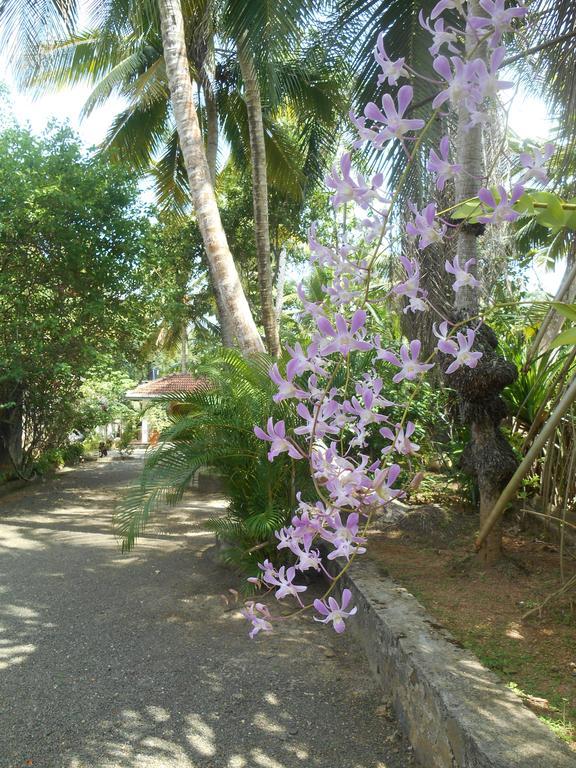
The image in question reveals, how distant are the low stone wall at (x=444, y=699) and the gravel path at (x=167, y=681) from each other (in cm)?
16

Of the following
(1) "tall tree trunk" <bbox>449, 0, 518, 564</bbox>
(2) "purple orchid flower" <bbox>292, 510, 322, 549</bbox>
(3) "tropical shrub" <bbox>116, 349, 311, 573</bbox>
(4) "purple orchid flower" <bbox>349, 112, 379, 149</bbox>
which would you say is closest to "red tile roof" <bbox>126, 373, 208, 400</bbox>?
(3) "tropical shrub" <bbox>116, 349, 311, 573</bbox>

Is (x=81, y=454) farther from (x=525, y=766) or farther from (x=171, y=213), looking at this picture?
(x=525, y=766)

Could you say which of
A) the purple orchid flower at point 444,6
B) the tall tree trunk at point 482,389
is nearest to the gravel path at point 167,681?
the tall tree trunk at point 482,389

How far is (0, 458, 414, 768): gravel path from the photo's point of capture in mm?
2287

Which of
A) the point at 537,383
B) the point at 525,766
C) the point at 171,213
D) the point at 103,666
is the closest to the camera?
the point at 525,766

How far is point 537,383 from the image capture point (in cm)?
377

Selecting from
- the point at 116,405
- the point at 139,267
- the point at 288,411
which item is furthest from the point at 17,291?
the point at 288,411

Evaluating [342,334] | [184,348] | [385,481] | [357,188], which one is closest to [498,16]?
[357,188]

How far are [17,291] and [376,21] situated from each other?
558 centimetres

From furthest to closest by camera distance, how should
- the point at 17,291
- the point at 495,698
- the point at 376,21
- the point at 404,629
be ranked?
1. the point at 17,291
2. the point at 376,21
3. the point at 404,629
4. the point at 495,698

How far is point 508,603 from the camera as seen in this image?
9.74ft

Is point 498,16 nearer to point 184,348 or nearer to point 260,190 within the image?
point 260,190

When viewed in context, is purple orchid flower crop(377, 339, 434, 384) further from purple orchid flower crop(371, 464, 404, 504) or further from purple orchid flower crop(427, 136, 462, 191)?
purple orchid flower crop(427, 136, 462, 191)

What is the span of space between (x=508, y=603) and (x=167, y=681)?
169 cm
